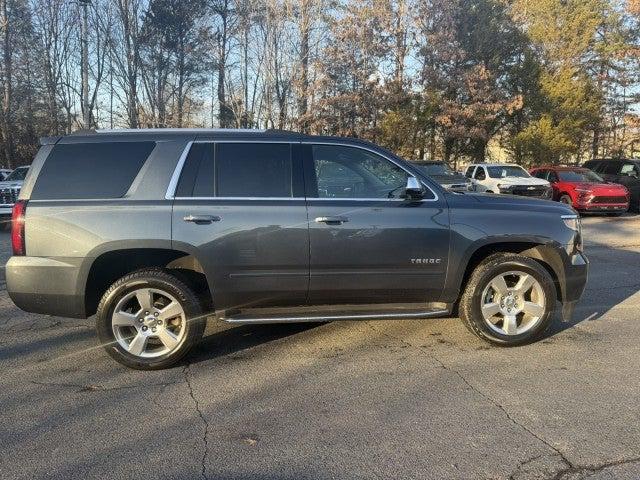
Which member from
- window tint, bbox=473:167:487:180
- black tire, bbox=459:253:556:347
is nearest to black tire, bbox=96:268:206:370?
black tire, bbox=459:253:556:347

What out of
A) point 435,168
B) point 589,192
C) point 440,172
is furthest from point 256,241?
point 589,192

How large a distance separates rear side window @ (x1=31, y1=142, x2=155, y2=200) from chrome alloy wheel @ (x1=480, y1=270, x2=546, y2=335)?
3.23m

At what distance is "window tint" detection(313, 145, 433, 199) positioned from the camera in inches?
180

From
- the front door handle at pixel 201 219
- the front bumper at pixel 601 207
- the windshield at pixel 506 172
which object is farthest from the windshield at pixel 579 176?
the front door handle at pixel 201 219

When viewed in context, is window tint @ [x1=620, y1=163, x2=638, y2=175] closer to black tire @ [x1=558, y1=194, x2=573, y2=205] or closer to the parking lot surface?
black tire @ [x1=558, y1=194, x2=573, y2=205]

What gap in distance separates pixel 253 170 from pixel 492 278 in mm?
2303

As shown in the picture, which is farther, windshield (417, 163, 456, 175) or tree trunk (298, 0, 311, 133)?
tree trunk (298, 0, 311, 133)

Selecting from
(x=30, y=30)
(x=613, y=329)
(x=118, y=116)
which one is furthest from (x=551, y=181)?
(x=30, y=30)

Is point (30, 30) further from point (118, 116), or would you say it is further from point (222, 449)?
point (222, 449)

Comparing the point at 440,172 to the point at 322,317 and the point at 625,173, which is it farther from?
the point at 322,317

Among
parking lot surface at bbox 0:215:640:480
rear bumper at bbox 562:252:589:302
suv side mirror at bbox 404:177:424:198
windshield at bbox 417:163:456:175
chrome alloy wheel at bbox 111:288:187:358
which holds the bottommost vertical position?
parking lot surface at bbox 0:215:640:480

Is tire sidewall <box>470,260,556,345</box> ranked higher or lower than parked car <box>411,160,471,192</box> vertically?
lower

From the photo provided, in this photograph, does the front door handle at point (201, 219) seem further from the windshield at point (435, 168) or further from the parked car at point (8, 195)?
the windshield at point (435, 168)

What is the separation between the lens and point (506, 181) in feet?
56.6
